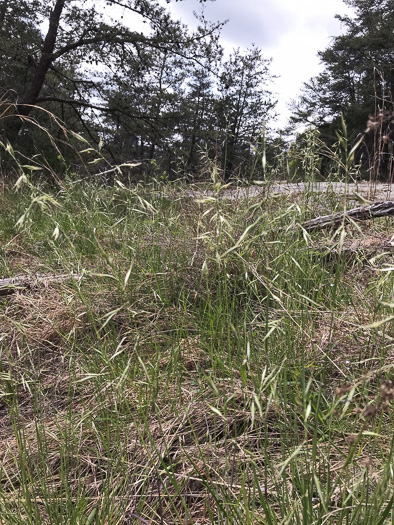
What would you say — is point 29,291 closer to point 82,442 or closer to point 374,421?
point 82,442

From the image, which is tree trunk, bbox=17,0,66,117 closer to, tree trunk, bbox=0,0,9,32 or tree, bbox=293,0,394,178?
tree trunk, bbox=0,0,9,32

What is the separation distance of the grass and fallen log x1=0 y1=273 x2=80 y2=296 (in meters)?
0.05

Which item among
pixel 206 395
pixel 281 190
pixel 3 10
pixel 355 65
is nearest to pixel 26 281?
pixel 206 395

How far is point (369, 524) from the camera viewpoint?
76 centimetres

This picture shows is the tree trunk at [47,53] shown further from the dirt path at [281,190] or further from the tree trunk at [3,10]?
the dirt path at [281,190]

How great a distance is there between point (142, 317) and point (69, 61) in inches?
409

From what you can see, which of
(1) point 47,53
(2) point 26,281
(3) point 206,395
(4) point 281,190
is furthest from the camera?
(1) point 47,53

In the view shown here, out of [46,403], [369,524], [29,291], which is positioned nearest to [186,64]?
[29,291]

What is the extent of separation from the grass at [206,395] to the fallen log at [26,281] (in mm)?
48

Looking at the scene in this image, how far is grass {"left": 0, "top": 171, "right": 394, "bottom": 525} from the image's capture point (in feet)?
2.97

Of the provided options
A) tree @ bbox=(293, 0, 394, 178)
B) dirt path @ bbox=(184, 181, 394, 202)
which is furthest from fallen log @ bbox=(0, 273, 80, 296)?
tree @ bbox=(293, 0, 394, 178)

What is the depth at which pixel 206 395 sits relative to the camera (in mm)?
1405

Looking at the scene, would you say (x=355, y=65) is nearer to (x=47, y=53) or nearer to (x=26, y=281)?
(x=47, y=53)

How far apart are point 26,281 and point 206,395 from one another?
1.51m
